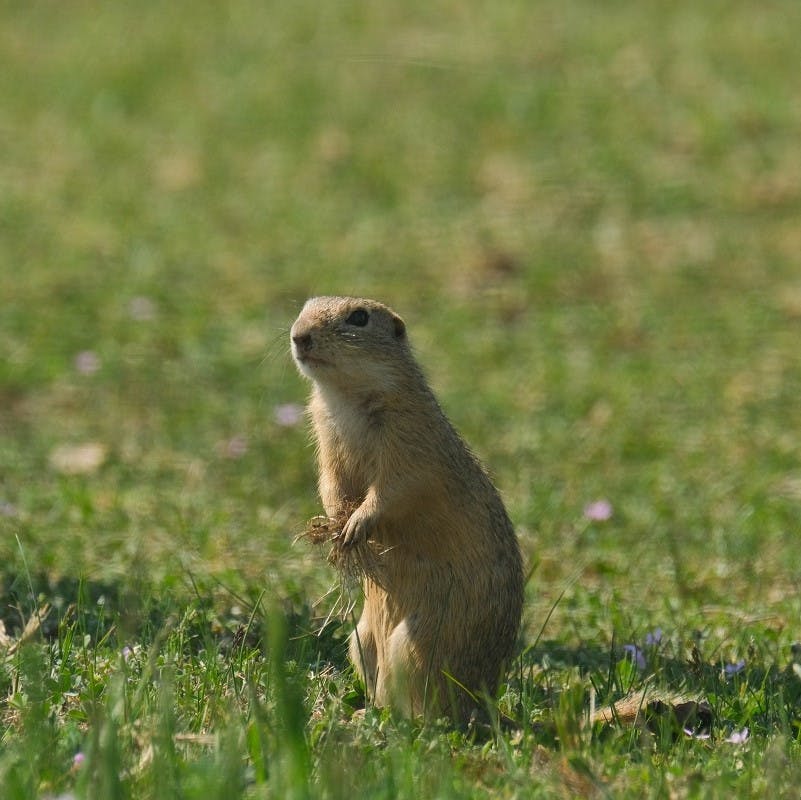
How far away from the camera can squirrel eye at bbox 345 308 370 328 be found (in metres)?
3.93

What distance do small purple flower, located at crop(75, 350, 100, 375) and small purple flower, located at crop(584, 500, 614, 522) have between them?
2431 mm

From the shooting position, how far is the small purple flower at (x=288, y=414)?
6219mm

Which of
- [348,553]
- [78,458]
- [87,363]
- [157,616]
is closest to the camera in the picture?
[348,553]

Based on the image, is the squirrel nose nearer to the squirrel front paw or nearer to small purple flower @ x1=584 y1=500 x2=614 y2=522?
the squirrel front paw

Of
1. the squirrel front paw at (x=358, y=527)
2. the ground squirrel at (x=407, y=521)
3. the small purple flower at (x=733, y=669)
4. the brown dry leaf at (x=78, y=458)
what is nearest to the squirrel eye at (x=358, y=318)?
the ground squirrel at (x=407, y=521)

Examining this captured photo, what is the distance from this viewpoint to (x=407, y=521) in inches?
152

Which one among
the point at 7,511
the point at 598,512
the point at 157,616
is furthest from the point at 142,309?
the point at 157,616

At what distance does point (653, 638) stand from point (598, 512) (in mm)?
1296

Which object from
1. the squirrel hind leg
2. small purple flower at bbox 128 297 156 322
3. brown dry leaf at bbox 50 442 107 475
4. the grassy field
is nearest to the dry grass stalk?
A: the squirrel hind leg

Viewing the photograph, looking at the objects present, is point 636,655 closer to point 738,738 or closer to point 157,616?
point 738,738

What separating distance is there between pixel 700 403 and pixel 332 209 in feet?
9.42

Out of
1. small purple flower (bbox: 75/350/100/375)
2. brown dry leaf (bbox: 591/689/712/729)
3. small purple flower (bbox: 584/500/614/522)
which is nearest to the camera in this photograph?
brown dry leaf (bbox: 591/689/712/729)

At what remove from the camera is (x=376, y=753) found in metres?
3.33

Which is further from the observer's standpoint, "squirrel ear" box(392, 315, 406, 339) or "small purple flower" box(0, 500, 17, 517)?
"small purple flower" box(0, 500, 17, 517)
